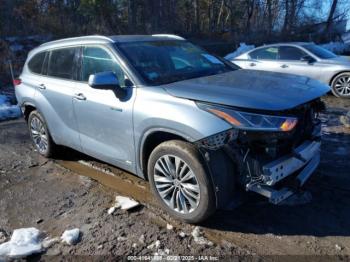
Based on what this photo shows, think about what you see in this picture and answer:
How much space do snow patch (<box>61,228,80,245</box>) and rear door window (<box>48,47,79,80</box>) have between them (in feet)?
6.45

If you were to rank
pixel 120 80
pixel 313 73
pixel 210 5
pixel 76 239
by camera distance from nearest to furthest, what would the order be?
1. pixel 76 239
2. pixel 120 80
3. pixel 313 73
4. pixel 210 5

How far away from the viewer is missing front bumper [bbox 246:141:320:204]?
323cm

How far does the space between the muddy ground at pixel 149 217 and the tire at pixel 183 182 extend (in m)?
0.17

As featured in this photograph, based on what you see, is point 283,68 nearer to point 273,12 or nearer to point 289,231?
point 289,231

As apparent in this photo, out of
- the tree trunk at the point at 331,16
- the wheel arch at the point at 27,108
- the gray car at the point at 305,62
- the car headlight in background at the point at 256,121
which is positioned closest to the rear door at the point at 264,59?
the gray car at the point at 305,62

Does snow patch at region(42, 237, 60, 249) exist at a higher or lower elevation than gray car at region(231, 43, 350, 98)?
lower

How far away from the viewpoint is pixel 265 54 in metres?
10.4

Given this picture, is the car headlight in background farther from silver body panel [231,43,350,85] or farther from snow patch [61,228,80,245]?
silver body panel [231,43,350,85]

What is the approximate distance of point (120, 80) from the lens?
4105mm

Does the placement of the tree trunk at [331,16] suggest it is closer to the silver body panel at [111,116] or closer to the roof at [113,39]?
the roof at [113,39]

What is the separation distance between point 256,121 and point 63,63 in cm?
300

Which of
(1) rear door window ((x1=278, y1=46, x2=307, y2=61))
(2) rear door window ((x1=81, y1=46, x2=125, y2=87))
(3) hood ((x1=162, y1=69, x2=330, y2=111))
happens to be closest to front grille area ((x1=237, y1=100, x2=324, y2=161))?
(3) hood ((x1=162, y1=69, x2=330, y2=111))

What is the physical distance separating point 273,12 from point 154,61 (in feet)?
88.1

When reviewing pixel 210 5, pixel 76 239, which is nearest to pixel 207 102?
pixel 76 239
